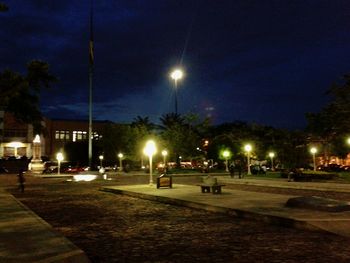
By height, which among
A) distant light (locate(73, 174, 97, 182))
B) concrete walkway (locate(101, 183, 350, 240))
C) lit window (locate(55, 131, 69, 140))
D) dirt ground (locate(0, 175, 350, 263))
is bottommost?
dirt ground (locate(0, 175, 350, 263))

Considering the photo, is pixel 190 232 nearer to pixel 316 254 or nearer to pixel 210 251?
pixel 210 251

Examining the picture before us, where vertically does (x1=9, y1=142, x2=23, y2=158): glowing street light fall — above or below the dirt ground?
above

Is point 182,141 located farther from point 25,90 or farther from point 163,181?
point 25,90

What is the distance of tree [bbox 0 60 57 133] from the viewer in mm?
12188

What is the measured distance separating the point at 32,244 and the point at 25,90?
170 inches

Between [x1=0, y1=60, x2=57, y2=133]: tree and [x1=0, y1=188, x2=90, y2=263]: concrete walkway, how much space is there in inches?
102

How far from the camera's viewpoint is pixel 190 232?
12.2 metres

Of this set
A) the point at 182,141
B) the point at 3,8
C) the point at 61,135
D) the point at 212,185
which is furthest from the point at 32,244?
the point at 61,135

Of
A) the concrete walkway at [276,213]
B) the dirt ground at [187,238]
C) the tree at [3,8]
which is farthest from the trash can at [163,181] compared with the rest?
the tree at [3,8]

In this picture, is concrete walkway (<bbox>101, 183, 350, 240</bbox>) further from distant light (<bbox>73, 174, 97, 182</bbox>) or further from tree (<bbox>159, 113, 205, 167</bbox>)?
tree (<bbox>159, 113, 205, 167</bbox>)

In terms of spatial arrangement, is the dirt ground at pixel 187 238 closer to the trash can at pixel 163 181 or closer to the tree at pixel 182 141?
the trash can at pixel 163 181

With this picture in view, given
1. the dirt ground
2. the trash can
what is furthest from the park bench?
the dirt ground

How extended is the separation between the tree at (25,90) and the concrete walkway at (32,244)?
258cm

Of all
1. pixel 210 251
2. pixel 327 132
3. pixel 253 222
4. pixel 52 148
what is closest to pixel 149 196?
pixel 253 222
